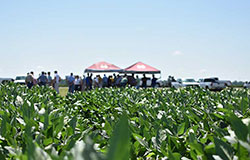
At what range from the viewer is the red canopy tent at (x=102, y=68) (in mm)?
29125

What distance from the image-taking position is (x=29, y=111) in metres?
2.50

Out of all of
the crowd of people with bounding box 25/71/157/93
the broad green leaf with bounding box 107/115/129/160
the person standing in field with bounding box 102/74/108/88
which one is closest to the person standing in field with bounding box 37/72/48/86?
the crowd of people with bounding box 25/71/157/93

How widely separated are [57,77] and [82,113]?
17056 millimetres

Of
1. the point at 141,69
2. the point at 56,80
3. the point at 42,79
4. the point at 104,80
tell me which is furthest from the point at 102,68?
the point at 42,79

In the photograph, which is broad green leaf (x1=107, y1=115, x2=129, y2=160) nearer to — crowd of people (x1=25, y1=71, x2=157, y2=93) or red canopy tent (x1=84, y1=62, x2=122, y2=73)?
crowd of people (x1=25, y1=71, x2=157, y2=93)

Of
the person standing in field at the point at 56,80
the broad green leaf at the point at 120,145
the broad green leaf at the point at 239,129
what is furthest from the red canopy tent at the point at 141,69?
the broad green leaf at the point at 120,145

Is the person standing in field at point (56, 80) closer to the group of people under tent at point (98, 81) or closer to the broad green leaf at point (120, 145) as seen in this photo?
the group of people under tent at point (98, 81)

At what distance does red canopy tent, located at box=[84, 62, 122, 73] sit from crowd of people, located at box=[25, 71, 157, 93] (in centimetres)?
87

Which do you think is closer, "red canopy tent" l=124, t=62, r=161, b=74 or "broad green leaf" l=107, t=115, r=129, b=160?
"broad green leaf" l=107, t=115, r=129, b=160

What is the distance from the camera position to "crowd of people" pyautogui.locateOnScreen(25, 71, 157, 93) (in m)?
22.1

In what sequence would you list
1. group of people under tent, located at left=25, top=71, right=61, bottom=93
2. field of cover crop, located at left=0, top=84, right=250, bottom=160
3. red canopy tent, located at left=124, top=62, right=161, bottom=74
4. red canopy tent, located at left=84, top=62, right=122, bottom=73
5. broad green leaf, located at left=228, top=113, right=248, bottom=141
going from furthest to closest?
red canopy tent, located at left=84, top=62, right=122, bottom=73
red canopy tent, located at left=124, top=62, right=161, bottom=74
group of people under tent, located at left=25, top=71, right=61, bottom=93
broad green leaf, located at left=228, top=113, right=248, bottom=141
field of cover crop, located at left=0, top=84, right=250, bottom=160

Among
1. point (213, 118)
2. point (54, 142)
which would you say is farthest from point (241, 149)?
point (213, 118)

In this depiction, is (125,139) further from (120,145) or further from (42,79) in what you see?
(42,79)

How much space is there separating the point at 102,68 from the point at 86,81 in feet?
12.0
